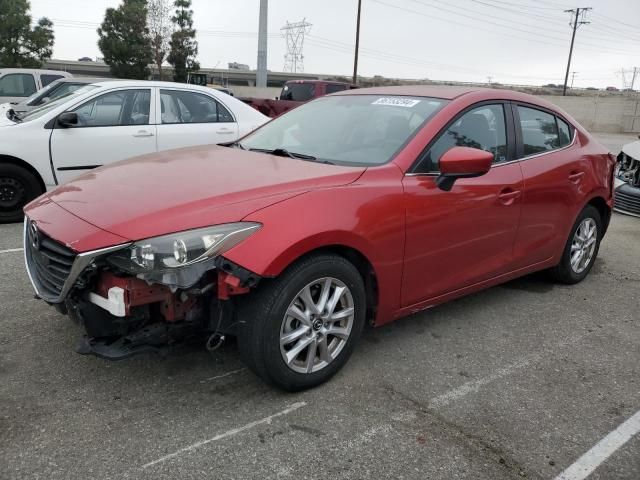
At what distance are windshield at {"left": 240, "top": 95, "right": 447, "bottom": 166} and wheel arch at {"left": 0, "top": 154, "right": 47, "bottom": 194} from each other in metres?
3.26

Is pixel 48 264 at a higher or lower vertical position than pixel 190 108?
lower

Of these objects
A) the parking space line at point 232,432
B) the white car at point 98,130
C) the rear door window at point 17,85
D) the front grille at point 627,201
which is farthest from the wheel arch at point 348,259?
the rear door window at point 17,85

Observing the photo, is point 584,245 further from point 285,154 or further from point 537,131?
point 285,154

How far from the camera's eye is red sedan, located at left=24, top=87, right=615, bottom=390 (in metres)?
2.56

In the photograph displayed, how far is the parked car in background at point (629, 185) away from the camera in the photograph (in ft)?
26.5

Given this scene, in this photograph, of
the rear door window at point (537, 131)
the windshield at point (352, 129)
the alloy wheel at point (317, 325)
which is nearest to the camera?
the alloy wheel at point (317, 325)

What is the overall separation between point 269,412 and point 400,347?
1.13 meters

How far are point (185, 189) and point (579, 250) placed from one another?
3.59 m

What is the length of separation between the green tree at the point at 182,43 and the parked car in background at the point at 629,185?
39.5m

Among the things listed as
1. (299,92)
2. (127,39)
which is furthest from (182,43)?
(299,92)

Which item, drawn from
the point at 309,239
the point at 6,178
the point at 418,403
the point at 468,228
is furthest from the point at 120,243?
the point at 6,178

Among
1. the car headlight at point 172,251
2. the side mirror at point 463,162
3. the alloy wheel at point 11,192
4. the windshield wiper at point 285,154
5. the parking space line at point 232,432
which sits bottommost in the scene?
the parking space line at point 232,432

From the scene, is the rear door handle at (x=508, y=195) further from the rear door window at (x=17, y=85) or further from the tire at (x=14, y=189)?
the rear door window at (x=17, y=85)

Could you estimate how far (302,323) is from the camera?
2.86 m
